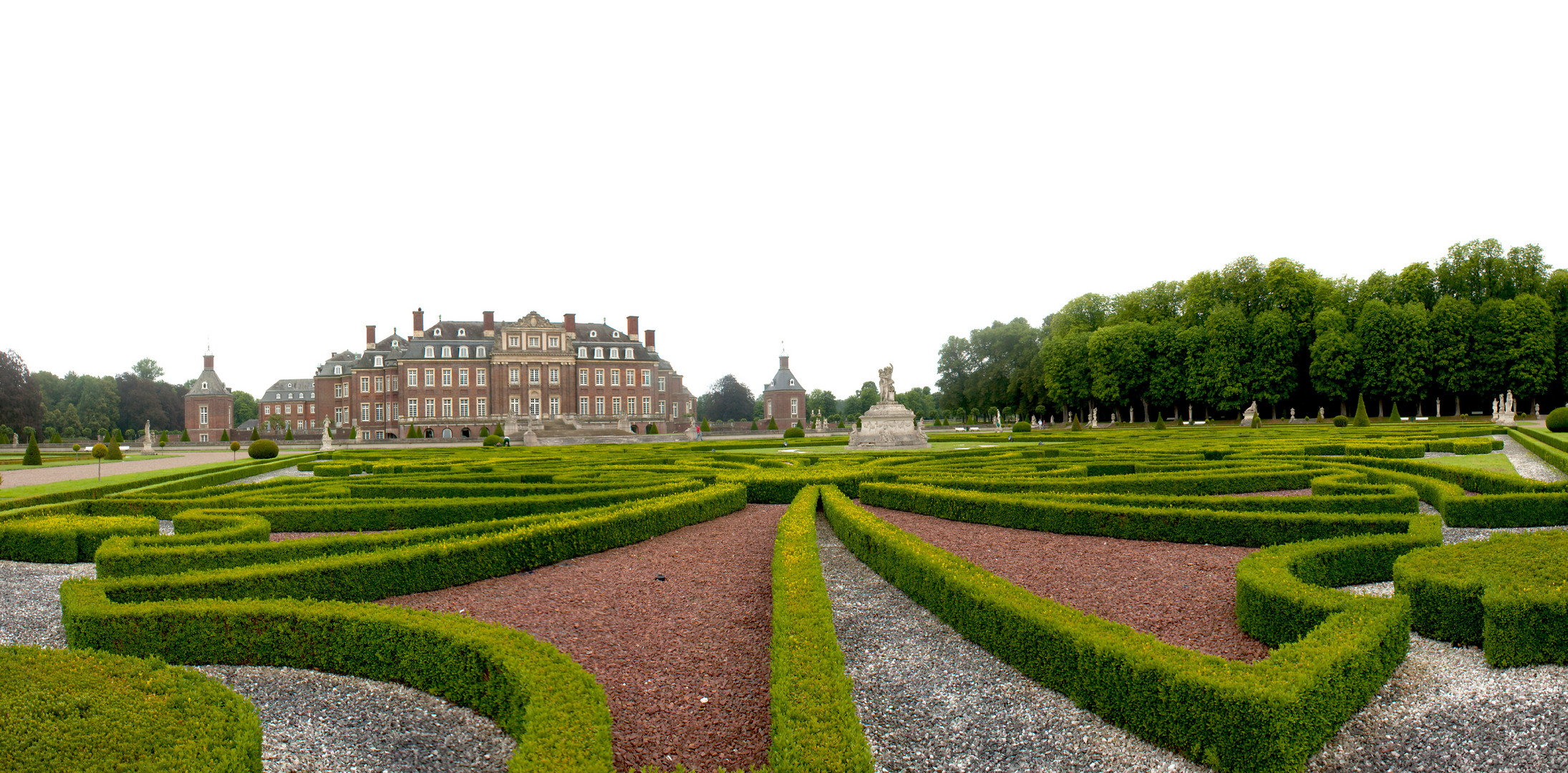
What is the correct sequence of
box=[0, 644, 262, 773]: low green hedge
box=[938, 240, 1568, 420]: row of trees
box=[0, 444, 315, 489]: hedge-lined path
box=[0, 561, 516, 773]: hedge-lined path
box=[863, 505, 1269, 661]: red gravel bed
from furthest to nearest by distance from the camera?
box=[938, 240, 1568, 420]: row of trees
box=[0, 444, 315, 489]: hedge-lined path
box=[863, 505, 1269, 661]: red gravel bed
box=[0, 561, 516, 773]: hedge-lined path
box=[0, 644, 262, 773]: low green hedge

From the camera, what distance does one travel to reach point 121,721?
373cm

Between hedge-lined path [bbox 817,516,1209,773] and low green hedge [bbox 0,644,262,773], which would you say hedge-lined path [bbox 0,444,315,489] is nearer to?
low green hedge [bbox 0,644,262,773]

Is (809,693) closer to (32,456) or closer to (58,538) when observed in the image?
(58,538)

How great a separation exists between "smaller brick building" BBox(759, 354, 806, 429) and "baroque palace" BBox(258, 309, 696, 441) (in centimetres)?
1149

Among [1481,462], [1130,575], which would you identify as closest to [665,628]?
[1130,575]

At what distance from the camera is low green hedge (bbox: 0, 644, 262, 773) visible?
344 centimetres

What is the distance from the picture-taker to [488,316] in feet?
236

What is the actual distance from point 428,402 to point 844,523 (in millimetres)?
67076

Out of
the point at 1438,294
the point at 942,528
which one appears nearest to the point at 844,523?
the point at 942,528

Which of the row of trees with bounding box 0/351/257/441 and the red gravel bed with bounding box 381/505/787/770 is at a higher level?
the row of trees with bounding box 0/351/257/441

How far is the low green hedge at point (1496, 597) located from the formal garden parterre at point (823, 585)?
0.05 feet

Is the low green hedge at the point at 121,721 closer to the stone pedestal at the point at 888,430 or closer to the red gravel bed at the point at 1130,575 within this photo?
the red gravel bed at the point at 1130,575

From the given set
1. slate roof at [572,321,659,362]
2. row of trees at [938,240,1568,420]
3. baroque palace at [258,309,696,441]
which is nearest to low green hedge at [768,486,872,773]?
row of trees at [938,240,1568,420]

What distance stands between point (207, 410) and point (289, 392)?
27514 millimetres
